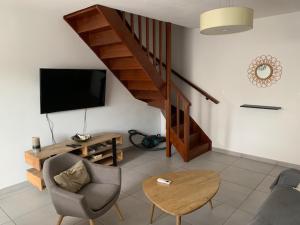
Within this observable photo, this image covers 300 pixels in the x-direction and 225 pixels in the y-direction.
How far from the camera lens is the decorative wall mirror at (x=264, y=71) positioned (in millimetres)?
3754

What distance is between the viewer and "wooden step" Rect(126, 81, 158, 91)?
401 cm

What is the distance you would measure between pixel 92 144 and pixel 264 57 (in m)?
3.11

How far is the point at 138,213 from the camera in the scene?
8.67ft

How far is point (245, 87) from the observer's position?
4.13 meters

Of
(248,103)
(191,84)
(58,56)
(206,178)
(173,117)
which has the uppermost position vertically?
(58,56)

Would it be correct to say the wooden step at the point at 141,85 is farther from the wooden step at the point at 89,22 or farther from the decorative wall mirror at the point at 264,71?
the decorative wall mirror at the point at 264,71

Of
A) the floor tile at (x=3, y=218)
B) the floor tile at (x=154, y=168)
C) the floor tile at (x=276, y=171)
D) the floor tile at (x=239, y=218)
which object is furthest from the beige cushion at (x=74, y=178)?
the floor tile at (x=276, y=171)

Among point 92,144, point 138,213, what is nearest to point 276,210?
point 138,213

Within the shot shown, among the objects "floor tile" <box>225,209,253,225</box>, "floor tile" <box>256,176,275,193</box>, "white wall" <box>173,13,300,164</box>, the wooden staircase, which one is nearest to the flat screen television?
the wooden staircase

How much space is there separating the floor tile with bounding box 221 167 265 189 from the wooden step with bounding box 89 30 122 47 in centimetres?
255

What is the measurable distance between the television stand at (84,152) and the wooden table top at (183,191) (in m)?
1.38

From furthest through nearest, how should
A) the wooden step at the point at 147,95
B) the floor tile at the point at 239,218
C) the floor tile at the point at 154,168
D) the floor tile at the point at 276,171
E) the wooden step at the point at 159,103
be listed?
the wooden step at the point at 159,103, the wooden step at the point at 147,95, the floor tile at the point at 154,168, the floor tile at the point at 276,171, the floor tile at the point at 239,218

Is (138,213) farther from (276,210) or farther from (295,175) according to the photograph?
(295,175)

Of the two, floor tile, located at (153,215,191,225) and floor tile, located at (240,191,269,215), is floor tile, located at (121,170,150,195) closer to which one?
floor tile, located at (153,215,191,225)
